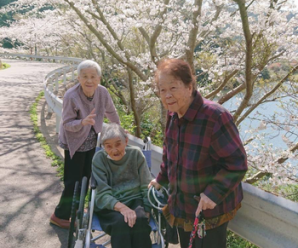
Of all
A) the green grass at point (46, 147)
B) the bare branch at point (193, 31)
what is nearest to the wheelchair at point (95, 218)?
the green grass at point (46, 147)

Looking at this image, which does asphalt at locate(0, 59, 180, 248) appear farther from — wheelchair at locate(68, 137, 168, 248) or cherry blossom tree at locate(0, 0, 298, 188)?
cherry blossom tree at locate(0, 0, 298, 188)

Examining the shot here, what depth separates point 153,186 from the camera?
2.85 m

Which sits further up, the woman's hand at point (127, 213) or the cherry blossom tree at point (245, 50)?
the cherry blossom tree at point (245, 50)

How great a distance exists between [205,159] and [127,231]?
1.04m

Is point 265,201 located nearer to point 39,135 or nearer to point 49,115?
point 39,135

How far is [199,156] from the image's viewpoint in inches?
83.8

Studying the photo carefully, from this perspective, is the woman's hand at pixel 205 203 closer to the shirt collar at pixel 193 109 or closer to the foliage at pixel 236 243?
the shirt collar at pixel 193 109

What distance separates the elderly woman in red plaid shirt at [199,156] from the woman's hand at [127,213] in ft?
1.79

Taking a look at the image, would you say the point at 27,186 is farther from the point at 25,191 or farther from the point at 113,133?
the point at 113,133

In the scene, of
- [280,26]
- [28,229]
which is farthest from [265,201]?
[280,26]

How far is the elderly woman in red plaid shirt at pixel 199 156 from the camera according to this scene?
6.71 ft

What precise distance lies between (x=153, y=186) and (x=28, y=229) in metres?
1.71

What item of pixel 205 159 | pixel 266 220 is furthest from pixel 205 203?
pixel 266 220

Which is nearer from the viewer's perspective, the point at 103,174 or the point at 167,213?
the point at 167,213
